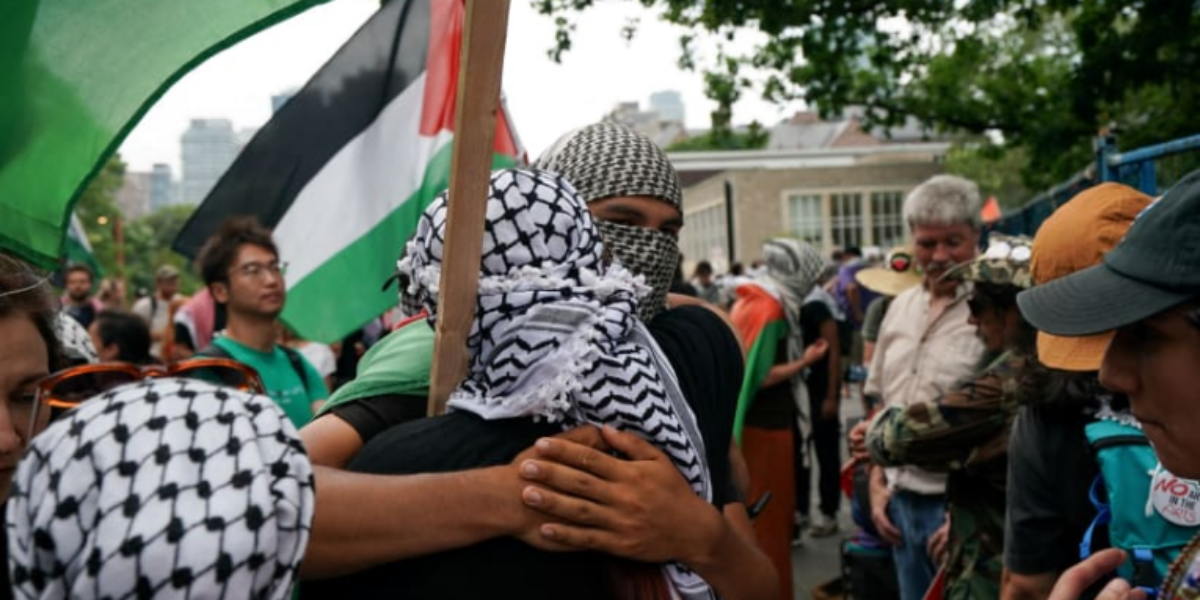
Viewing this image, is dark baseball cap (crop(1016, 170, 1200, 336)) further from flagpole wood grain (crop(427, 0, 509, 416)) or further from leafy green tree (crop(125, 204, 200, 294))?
leafy green tree (crop(125, 204, 200, 294))

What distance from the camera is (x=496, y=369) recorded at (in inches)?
65.4

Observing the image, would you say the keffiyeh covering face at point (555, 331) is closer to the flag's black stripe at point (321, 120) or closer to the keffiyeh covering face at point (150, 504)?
the keffiyeh covering face at point (150, 504)

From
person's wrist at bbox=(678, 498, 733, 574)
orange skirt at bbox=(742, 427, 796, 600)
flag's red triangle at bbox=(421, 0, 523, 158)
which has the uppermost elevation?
flag's red triangle at bbox=(421, 0, 523, 158)

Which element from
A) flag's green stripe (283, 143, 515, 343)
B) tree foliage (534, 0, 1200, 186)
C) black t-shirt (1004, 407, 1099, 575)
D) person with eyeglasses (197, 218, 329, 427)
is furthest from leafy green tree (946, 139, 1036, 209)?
black t-shirt (1004, 407, 1099, 575)

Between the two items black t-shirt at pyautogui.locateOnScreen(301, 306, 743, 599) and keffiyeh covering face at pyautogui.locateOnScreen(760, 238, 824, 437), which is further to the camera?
keffiyeh covering face at pyautogui.locateOnScreen(760, 238, 824, 437)

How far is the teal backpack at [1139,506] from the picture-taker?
2131mm

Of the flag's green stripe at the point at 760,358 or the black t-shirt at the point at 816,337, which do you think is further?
the black t-shirt at the point at 816,337

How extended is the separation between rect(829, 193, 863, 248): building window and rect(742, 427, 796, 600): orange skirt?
2329 inches

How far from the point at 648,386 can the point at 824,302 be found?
6.80 m

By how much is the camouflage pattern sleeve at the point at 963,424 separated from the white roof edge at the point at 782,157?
196 ft

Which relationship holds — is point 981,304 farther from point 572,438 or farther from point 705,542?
point 572,438

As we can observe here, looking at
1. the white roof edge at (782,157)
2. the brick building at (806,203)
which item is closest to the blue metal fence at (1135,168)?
the brick building at (806,203)

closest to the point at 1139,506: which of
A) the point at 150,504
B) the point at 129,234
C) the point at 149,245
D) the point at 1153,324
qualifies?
the point at 1153,324

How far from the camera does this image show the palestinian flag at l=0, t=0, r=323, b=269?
2.01 metres
